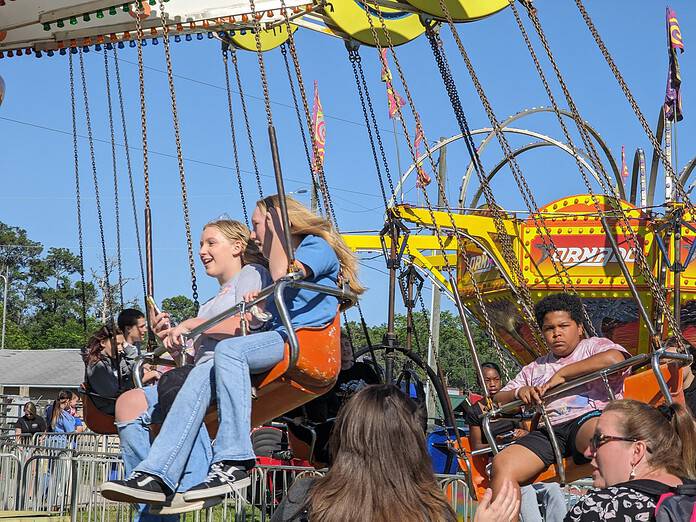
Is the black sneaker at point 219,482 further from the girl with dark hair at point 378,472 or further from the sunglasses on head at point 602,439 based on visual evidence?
the sunglasses on head at point 602,439

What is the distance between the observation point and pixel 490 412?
16.0 ft

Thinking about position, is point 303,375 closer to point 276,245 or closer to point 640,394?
point 276,245

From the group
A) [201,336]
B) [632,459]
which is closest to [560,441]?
[632,459]

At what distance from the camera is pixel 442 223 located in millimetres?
13156

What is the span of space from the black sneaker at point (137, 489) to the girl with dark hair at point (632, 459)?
1462mm

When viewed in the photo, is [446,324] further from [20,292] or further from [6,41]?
[6,41]

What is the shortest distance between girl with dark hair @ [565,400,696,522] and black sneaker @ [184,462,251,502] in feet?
4.38

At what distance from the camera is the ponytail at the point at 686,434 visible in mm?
3498

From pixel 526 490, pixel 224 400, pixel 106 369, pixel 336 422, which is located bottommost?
pixel 526 490

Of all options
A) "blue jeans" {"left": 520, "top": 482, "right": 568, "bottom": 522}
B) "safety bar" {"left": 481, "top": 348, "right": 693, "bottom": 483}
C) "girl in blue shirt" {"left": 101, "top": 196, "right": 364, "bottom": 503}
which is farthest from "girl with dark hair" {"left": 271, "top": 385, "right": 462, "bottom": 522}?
"blue jeans" {"left": 520, "top": 482, "right": 568, "bottom": 522}

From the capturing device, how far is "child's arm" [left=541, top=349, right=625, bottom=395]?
479 centimetres

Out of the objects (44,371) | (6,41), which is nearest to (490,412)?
(6,41)

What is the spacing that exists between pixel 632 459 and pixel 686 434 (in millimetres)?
A: 543

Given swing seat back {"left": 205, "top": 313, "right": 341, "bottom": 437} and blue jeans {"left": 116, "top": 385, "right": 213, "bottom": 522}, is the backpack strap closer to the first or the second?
swing seat back {"left": 205, "top": 313, "right": 341, "bottom": 437}
